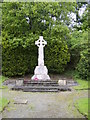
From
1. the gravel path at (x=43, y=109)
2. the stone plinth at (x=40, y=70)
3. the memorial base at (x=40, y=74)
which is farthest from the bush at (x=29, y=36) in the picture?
the gravel path at (x=43, y=109)

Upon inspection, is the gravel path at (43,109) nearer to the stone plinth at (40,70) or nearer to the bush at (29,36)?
the stone plinth at (40,70)

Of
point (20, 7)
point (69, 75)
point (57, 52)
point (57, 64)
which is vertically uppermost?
point (20, 7)

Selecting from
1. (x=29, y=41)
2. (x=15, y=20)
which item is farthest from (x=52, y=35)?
(x=15, y=20)

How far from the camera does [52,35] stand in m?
9.18

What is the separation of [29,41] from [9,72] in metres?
1.95

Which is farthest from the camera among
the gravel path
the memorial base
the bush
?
the bush

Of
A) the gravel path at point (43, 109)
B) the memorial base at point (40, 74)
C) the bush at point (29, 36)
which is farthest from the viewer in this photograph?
the bush at point (29, 36)

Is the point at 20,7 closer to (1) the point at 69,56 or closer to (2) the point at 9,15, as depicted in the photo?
(2) the point at 9,15

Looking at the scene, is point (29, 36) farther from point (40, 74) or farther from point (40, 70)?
point (40, 74)

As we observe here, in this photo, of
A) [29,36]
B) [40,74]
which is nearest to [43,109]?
[40,74]

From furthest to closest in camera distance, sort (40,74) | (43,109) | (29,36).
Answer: (29,36), (40,74), (43,109)

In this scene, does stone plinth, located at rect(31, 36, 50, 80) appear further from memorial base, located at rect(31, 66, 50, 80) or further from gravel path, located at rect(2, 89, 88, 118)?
gravel path, located at rect(2, 89, 88, 118)

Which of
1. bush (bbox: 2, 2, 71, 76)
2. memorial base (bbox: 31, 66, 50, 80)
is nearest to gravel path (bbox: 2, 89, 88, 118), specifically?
memorial base (bbox: 31, 66, 50, 80)

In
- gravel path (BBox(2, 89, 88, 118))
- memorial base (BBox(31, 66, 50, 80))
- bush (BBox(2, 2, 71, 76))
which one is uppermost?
bush (BBox(2, 2, 71, 76))
